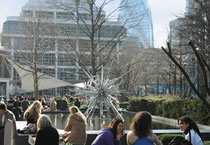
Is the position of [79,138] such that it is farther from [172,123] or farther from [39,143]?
[172,123]

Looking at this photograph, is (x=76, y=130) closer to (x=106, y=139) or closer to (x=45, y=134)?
(x=45, y=134)

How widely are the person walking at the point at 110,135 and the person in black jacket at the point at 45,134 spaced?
118 centimetres

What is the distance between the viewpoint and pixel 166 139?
10.5 meters

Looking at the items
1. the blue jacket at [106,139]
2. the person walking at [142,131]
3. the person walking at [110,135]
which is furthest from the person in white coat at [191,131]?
the blue jacket at [106,139]

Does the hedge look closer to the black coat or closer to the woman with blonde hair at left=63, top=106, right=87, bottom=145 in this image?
the woman with blonde hair at left=63, top=106, right=87, bottom=145

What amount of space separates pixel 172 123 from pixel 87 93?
817 cm

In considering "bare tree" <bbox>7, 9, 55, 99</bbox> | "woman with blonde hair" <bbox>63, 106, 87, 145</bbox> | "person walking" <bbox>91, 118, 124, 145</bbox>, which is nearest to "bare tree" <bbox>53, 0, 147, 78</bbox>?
"bare tree" <bbox>7, 9, 55, 99</bbox>

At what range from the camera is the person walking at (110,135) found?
17.6 feet

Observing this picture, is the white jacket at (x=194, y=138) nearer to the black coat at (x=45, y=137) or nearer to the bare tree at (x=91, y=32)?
the black coat at (x=45, y=137)

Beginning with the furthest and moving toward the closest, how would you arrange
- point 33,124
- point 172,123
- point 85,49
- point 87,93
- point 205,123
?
point 85,49 → point 172,123 → point 205,123 → point 87,93 → point 33,124

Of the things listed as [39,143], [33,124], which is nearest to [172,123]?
[33,124]

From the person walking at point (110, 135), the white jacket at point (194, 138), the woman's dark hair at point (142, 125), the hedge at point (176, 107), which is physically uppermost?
the woman's dark hair at point (142, 125)

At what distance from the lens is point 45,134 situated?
6.27 m

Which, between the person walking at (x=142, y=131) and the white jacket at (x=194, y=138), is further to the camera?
the white jacket at (x=194, y=138)
